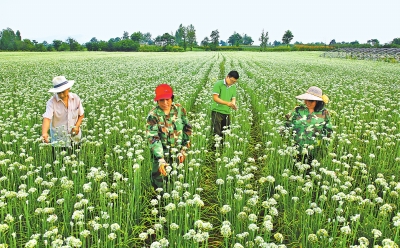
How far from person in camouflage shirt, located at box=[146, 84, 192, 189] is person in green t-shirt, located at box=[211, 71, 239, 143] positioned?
9.06 ft

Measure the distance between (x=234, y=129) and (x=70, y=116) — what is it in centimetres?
416

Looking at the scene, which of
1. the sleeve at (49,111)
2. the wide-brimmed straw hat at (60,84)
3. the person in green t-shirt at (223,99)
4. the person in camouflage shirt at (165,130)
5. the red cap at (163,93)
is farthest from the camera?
the person in green t-shirt at (223,99)

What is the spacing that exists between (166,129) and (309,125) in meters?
3.14

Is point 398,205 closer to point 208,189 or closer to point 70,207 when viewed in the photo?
point 208,189

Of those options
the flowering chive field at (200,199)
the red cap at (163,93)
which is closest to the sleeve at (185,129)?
the flowering chive field at (200,199)

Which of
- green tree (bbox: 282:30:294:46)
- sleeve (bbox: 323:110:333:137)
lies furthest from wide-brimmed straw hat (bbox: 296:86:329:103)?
green tree (bbox: 282:30:294:46)

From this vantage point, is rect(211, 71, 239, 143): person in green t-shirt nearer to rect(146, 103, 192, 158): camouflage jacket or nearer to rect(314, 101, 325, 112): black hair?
rect(314, 101, 325, 112): black hair

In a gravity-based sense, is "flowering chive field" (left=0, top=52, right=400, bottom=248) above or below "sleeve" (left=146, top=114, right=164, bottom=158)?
below

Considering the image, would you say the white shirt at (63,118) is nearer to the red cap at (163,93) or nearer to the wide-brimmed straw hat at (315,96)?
the red cap at (163,93)

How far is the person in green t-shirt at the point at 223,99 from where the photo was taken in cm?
853

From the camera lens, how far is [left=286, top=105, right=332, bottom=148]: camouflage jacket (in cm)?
668

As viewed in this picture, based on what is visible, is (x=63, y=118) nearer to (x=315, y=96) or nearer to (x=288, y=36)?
A: (x=315, y=96)

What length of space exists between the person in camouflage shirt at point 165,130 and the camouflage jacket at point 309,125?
2512 mm

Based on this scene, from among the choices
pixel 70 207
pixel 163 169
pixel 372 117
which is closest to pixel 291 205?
pixel 163 169
